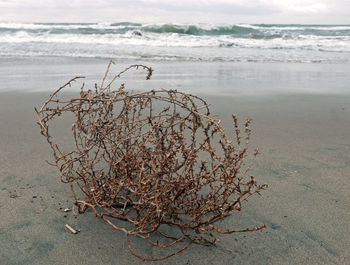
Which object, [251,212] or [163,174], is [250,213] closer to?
[251,212]

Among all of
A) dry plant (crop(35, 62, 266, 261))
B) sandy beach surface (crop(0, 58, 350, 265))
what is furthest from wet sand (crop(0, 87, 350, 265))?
dry plant (crop(35, 62, 266, 261))

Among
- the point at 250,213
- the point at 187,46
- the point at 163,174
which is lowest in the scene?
the point at 250,213

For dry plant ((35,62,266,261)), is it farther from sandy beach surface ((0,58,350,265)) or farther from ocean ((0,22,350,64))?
ocean ((0,22,350,64))

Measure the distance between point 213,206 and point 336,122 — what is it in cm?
274

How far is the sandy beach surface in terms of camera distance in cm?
177

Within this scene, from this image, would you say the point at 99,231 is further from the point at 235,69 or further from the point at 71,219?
the point at 235,69

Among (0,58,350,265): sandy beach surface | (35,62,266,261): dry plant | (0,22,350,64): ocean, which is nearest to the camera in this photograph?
(35,62,266,261): dry plant

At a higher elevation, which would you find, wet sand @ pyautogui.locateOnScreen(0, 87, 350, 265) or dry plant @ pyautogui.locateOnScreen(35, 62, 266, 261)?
dry plant @ pyautogui.locateOnScreen(35, 62, 266, 261)

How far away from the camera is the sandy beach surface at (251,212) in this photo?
5.82ft

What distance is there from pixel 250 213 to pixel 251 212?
0.01 metres

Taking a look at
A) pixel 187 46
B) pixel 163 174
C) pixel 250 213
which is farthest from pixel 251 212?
pixel 187 46

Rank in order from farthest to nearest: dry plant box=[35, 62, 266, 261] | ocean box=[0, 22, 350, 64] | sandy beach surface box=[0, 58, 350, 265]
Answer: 1. ocean box=[0, 22, 350, 64]
2. sandy beach surface box=[0, 58, 350, 265]
3. dry plant box=[35, 62, 266, 261]

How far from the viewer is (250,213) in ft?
7.05

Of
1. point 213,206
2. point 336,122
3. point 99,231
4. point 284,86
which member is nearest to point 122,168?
point 99,231
